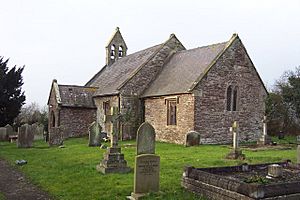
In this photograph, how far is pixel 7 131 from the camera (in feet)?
92.7

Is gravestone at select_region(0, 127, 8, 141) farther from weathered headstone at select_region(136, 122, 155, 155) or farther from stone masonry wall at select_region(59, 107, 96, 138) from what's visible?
weathered headstone at select_region(136, 122, 155, 155)

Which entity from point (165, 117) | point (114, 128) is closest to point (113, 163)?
point (114, 128)

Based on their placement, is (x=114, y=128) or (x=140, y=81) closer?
(x=114, y=128)

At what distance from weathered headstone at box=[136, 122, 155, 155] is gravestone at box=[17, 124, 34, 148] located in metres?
12.7

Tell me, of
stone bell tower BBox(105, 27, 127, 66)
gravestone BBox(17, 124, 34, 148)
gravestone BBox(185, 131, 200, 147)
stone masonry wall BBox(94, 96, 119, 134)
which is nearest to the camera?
gravestone BBox(185, 131, 200, 147)

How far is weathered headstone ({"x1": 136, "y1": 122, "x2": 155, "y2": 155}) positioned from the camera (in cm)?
1102

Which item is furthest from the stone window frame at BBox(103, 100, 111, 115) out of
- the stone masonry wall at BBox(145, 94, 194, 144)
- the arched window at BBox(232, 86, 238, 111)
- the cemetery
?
Result: the cemetery

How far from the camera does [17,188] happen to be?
33.8 feet

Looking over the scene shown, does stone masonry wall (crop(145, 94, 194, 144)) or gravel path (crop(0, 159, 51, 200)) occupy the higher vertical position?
stone masonry wall (crop(145, 94, 194, 144))

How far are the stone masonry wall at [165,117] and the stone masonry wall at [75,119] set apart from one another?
6.46 metres

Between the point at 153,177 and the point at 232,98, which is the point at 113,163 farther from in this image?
the point at 232,98

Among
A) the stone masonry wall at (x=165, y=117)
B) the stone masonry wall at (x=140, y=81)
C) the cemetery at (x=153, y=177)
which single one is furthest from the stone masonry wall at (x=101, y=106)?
the cemetery at (x=153, y=177)

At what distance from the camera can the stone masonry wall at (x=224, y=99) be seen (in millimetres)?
22672

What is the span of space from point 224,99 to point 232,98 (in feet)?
2.89
